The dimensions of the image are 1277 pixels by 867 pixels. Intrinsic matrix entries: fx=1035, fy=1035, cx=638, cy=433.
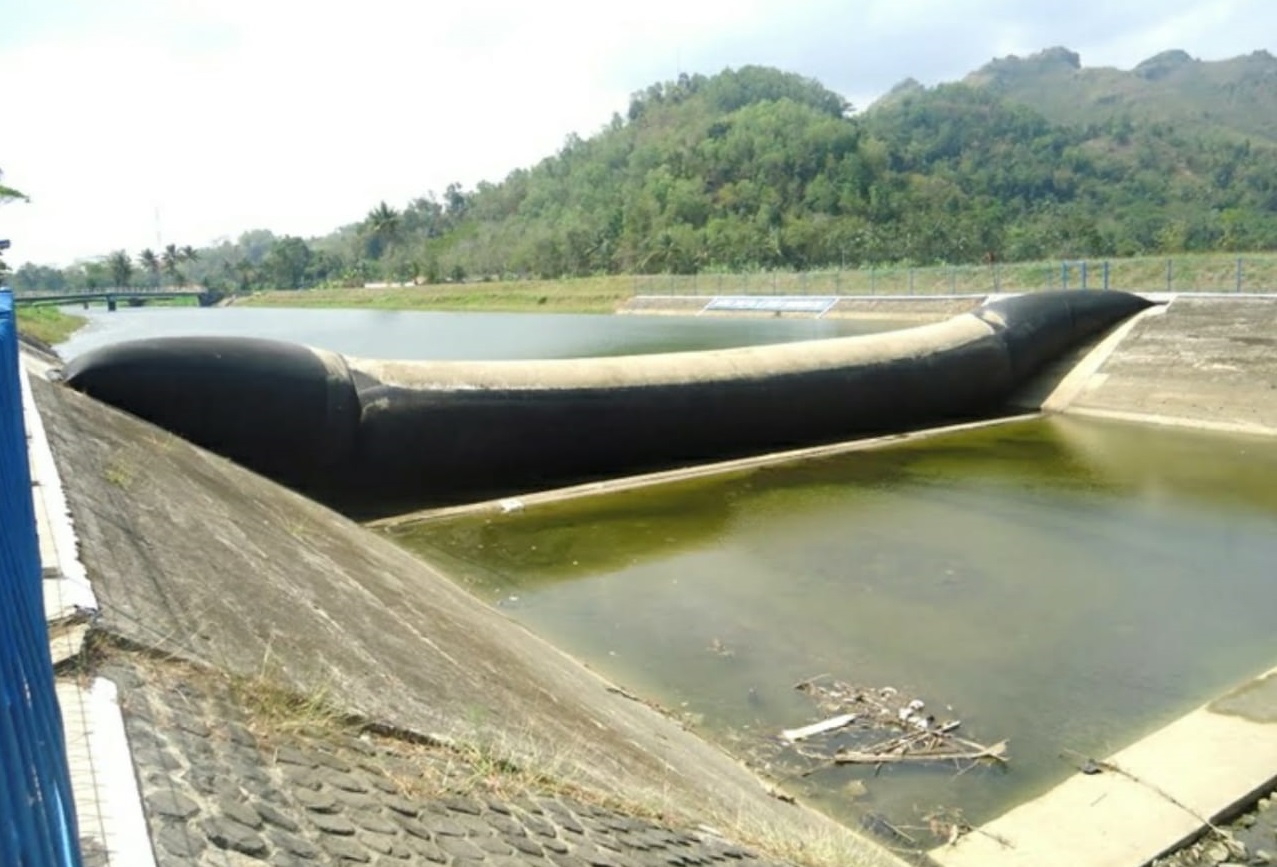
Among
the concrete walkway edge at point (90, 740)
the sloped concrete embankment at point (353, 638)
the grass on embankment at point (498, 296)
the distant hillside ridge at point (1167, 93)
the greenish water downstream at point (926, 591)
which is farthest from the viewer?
the distant hillside ridge at point (1167, 93)

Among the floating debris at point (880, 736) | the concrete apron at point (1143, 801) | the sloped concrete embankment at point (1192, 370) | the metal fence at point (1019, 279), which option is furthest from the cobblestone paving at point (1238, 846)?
the metal fence at point (1019, 279)

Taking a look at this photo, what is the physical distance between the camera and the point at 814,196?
76.4 m

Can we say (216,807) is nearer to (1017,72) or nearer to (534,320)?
(534,320)

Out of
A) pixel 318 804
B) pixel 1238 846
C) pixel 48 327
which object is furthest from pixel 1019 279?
pixel 318 804

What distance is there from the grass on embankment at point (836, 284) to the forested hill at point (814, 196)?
9.90m

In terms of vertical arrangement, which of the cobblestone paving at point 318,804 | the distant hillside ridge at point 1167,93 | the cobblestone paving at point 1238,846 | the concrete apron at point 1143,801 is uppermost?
the distant hillside ridge at point 1167,93

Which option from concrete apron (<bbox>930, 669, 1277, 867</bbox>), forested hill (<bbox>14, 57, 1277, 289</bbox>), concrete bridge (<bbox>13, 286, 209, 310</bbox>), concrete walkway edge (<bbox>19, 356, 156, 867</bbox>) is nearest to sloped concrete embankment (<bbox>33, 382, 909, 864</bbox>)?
concrete walkway edge (<bbox>19, 356, 156, 867</bbox>)

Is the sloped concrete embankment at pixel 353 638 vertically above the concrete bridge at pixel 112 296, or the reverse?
the concrete bridge at pixel 112 296

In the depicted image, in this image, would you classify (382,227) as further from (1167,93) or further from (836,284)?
(1167,93)

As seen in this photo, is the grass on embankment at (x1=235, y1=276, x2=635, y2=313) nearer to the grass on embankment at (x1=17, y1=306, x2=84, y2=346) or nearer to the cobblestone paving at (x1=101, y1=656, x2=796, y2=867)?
the grass on embankment at (x1=17, y1=306, x2=84, y2=346)

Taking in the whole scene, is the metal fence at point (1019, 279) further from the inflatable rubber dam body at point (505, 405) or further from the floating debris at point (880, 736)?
the floating debris at point (880, 736)

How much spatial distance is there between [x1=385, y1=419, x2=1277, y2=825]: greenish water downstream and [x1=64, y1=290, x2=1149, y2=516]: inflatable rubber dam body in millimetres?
705

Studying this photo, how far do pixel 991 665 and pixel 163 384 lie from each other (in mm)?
6731

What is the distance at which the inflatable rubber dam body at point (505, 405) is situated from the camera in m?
8.85
